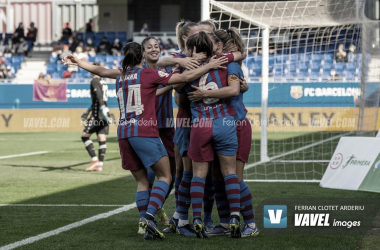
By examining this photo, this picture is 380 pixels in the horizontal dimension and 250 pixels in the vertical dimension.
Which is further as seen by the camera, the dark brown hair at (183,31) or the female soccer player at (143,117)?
the dark brown hair at (183,31)

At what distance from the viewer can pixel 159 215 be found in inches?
232

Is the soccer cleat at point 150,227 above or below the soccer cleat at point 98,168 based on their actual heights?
above

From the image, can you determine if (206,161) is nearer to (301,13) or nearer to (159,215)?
(159,215)

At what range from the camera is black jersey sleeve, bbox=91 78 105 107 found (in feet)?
34.7

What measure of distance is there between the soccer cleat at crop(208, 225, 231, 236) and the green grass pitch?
0.14 meters

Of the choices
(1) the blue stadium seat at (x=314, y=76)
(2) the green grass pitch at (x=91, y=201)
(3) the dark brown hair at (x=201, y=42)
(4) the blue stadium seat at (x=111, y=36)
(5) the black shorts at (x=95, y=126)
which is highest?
(4) the blue stadium seat at (x=111, y=36)

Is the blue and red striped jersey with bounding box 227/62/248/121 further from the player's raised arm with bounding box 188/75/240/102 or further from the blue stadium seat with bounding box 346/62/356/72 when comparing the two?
the blue stadium seat with bounding box 346/62/356/72

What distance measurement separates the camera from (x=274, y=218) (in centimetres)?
543

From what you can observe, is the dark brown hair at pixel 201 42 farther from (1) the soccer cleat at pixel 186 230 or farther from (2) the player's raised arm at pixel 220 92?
(1) the soccer cleat at pixel 186 230

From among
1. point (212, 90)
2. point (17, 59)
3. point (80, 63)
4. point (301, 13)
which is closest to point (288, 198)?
point (212, 90)

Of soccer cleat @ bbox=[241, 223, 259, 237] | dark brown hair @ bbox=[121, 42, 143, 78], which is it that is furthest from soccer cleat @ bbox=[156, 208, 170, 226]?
dark brown hair @ bbox=[121, 42, 143, 78]

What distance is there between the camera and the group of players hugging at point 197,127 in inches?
196

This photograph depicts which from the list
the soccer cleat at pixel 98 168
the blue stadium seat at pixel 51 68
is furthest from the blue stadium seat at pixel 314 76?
the blue stadium seat at pixel 51 68

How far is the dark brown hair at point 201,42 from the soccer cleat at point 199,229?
4.96 ft
